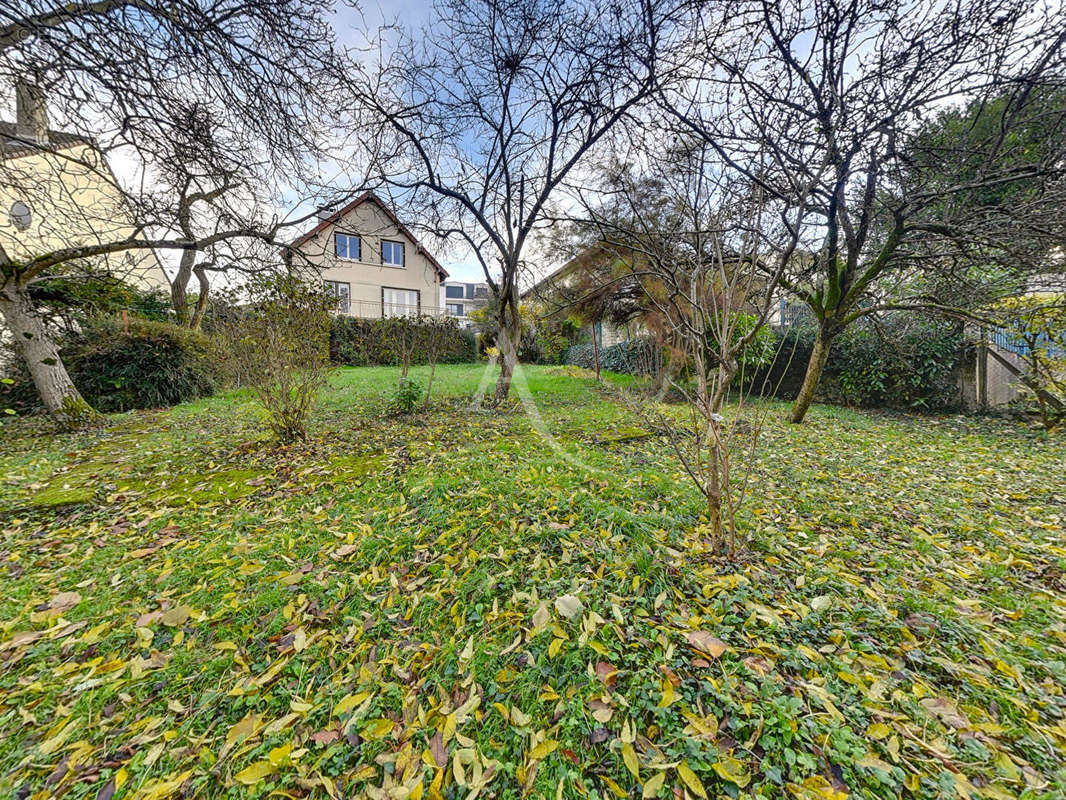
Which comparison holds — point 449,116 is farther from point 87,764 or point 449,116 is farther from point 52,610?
point 87,764

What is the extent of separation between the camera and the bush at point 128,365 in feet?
20.1

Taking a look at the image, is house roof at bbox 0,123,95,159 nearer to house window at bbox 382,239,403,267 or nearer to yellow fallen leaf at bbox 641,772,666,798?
yellow fallen leaf at bbox 641,772,666,798

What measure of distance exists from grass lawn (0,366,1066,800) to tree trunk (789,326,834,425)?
270 cm

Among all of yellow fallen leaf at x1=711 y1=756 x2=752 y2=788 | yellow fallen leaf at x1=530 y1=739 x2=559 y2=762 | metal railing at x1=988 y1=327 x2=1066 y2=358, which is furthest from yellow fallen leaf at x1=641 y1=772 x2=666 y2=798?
metal railing at x1=988 y1=327 x2=1066 y2=358

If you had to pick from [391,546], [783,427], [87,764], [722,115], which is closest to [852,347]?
[783,427]

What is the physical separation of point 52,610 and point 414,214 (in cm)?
623

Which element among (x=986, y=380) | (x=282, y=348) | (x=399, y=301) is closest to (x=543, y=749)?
(x=282, y=348)

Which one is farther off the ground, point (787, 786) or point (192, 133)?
point (192, 133)

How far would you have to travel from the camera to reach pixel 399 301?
19922 millimetres

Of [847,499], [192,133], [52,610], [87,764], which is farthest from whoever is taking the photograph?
[192,133]

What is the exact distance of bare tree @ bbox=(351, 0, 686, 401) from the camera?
169 inches

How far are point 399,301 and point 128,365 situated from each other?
46.3 ft

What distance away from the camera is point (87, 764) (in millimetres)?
1288

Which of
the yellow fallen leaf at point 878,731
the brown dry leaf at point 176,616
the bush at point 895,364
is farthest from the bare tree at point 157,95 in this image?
the bush at point 895,364
